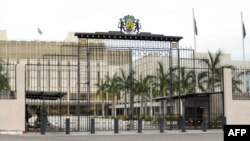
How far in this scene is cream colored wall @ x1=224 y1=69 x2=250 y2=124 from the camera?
2675 cm

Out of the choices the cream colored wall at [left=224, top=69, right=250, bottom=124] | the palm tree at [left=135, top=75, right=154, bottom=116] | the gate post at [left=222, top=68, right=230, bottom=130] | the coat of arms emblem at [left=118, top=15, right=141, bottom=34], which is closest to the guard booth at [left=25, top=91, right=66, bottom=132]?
the coat of arms emblem at [left=118, top=15, right=141, bottom=34]

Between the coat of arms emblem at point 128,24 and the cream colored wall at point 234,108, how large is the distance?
21.1 ft

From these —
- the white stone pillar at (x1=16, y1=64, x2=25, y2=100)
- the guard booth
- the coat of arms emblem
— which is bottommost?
the guard booth

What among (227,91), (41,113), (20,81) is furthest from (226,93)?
(20,81)

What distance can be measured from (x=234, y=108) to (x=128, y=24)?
8.44 meters

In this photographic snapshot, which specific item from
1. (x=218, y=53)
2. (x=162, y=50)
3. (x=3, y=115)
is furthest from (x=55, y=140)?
(x=218, y=53)

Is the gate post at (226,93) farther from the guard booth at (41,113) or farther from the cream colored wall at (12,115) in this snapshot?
the cream colored wall at (12,115)

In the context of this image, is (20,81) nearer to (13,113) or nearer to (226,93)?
(13,113)

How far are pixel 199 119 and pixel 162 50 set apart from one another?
5.52 meters

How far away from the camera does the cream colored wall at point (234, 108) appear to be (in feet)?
87.8

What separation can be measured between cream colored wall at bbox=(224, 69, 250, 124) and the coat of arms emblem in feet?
21.1

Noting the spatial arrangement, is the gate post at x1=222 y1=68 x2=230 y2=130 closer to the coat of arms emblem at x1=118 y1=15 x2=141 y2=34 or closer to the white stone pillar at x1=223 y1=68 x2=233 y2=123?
the white stone pillar at x1=223 y1=68 x2=233 y2=123

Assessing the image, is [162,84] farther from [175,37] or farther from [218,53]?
[175,37]

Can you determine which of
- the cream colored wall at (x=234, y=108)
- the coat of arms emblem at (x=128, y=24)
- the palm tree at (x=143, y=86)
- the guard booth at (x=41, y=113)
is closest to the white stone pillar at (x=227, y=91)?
the cream colored wall at (x=234, y=108)
